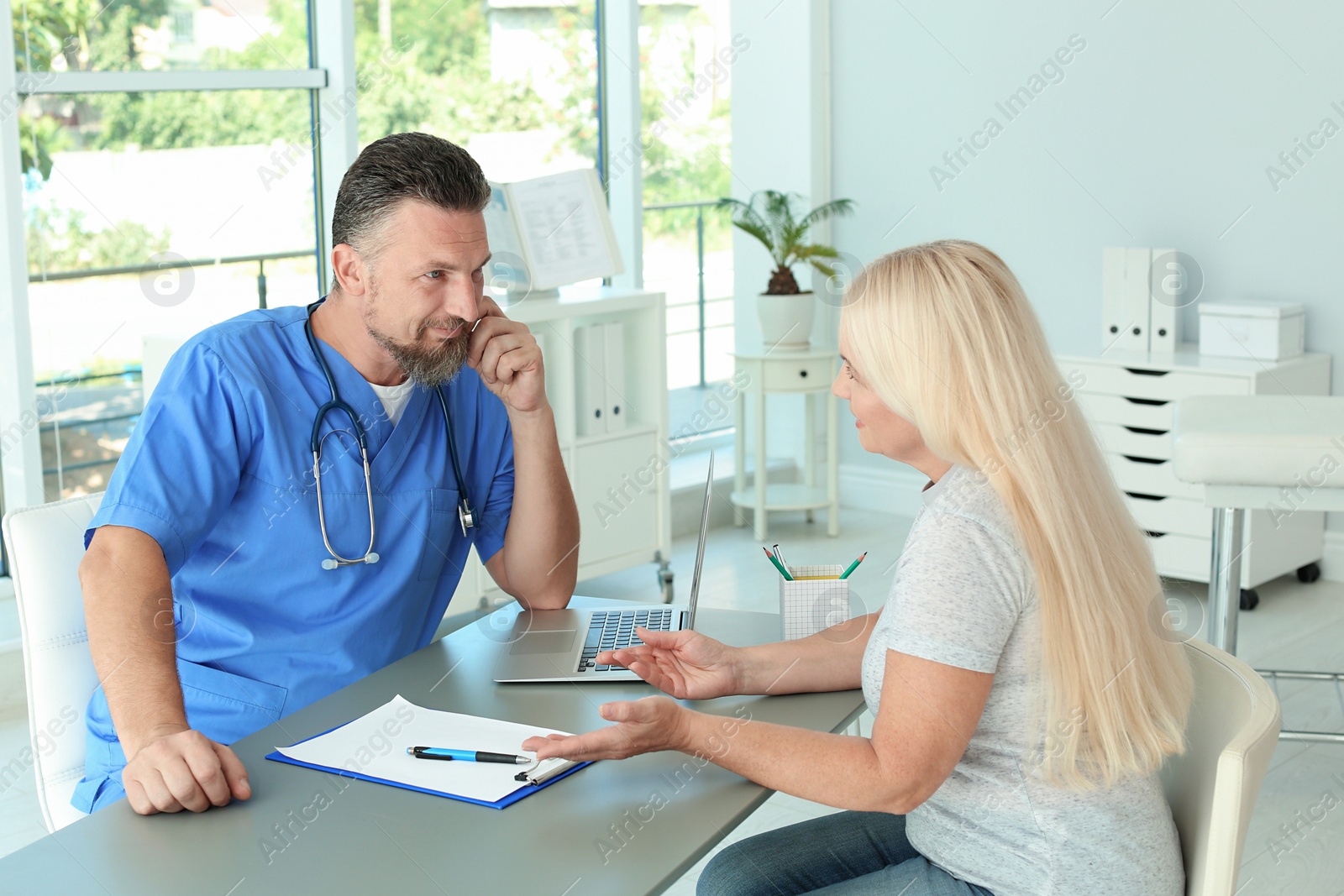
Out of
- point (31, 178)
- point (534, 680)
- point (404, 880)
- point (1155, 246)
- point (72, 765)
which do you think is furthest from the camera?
point (1155, 246)

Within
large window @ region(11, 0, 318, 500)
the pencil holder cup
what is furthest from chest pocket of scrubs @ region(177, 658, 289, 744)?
large window @ region(11, 0, 318, 500)

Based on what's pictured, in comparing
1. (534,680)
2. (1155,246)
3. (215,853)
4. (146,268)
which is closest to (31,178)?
(146,268)

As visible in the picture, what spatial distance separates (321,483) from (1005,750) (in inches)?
34.6

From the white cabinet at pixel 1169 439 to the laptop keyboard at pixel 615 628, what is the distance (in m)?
2.34

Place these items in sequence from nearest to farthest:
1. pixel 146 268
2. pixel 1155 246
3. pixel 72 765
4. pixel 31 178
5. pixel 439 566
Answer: pixel 72 765, pixel 439 566, pixel 31 178, pixel 146 268, pixel 1155 246

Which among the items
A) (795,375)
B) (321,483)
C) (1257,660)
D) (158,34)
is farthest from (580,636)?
(795,375)

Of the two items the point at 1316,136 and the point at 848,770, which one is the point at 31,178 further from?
the point at 1316,136

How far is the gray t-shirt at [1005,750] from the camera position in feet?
3.85

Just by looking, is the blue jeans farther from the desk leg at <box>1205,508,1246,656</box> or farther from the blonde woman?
the desk leg at <box>1205,508,1246,656</box>

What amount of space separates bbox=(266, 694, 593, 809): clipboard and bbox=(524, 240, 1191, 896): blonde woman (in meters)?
0.04

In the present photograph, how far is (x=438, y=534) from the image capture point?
67.9 inches

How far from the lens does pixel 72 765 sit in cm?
158

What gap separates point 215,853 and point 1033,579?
755 mm

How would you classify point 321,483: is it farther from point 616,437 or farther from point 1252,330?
point 1252,330
